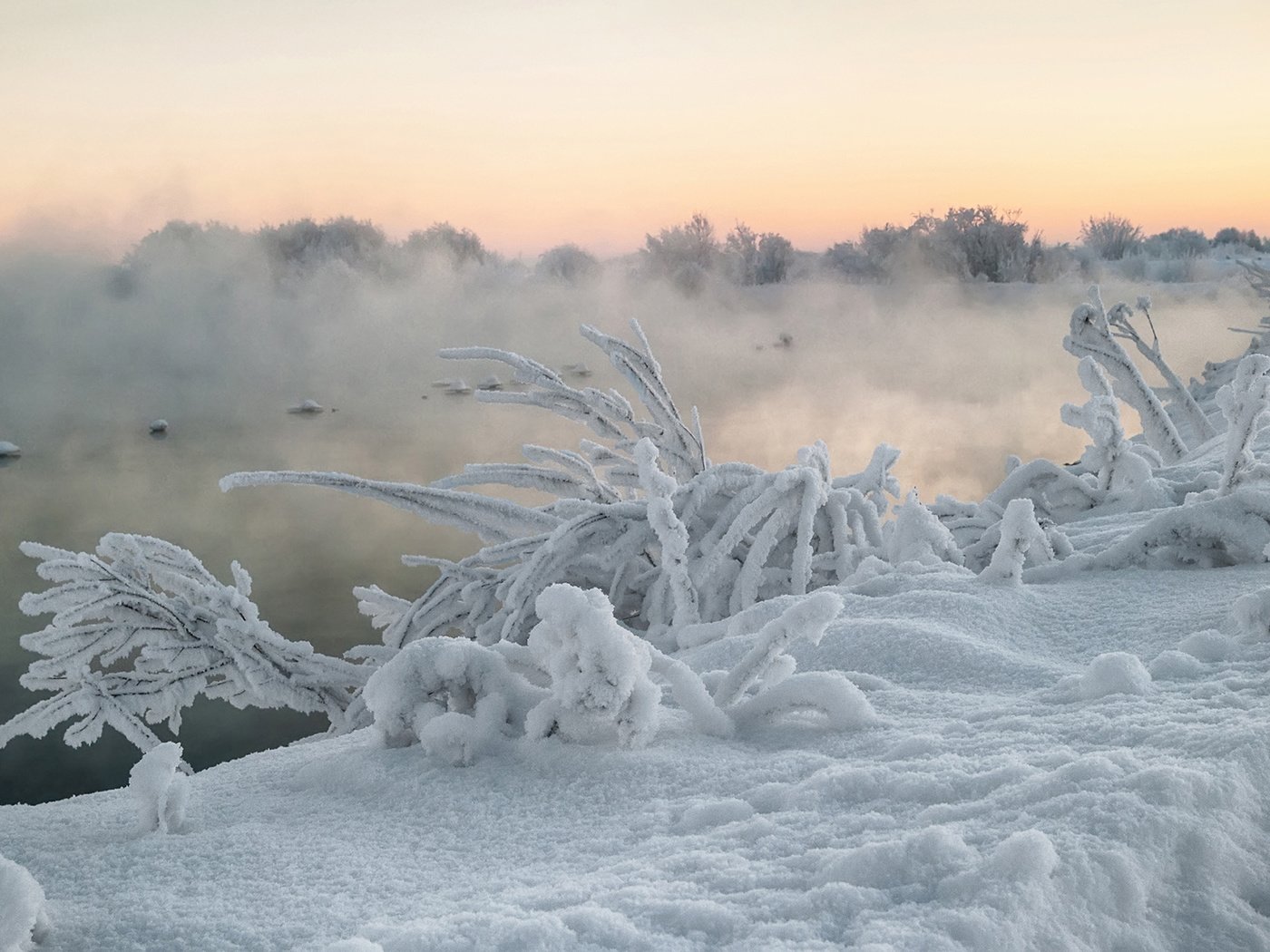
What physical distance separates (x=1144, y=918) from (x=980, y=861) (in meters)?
0.11

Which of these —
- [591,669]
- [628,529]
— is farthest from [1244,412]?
[591,669]

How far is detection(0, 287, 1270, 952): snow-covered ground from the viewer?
71 centimetres

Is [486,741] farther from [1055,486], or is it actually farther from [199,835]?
[1055,486]

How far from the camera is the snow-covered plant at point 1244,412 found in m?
1.96

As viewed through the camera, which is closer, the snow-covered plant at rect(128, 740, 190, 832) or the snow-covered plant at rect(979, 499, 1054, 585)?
the snow-covered plant at rect(128, 740, 190, 832)

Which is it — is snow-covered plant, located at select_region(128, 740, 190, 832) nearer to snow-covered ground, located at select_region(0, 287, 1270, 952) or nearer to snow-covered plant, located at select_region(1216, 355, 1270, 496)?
snow-covered ground, located at select_region(0, 287, 1270, 952)

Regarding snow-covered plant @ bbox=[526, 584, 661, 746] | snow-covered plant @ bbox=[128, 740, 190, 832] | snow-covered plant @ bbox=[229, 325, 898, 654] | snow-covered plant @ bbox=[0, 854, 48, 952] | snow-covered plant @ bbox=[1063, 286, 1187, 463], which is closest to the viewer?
snow-covered plant @ bbox=[0, 854, 48, 952]

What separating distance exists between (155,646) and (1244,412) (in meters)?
2.54

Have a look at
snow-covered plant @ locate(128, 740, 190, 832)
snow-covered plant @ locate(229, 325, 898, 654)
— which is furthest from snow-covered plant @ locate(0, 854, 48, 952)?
snow-covered plant @ locate(229, 325, 898, 654)

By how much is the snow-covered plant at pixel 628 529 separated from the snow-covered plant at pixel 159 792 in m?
1.25

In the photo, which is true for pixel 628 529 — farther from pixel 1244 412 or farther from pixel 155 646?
pixel 1244 412

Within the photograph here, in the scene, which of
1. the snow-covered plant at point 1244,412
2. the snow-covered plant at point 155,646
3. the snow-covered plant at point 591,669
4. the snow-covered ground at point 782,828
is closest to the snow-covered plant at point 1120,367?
the snow-covered plant at point 1244,412

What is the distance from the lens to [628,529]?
8.20 ft

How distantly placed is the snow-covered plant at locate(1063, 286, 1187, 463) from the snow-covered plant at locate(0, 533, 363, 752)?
120 inches
